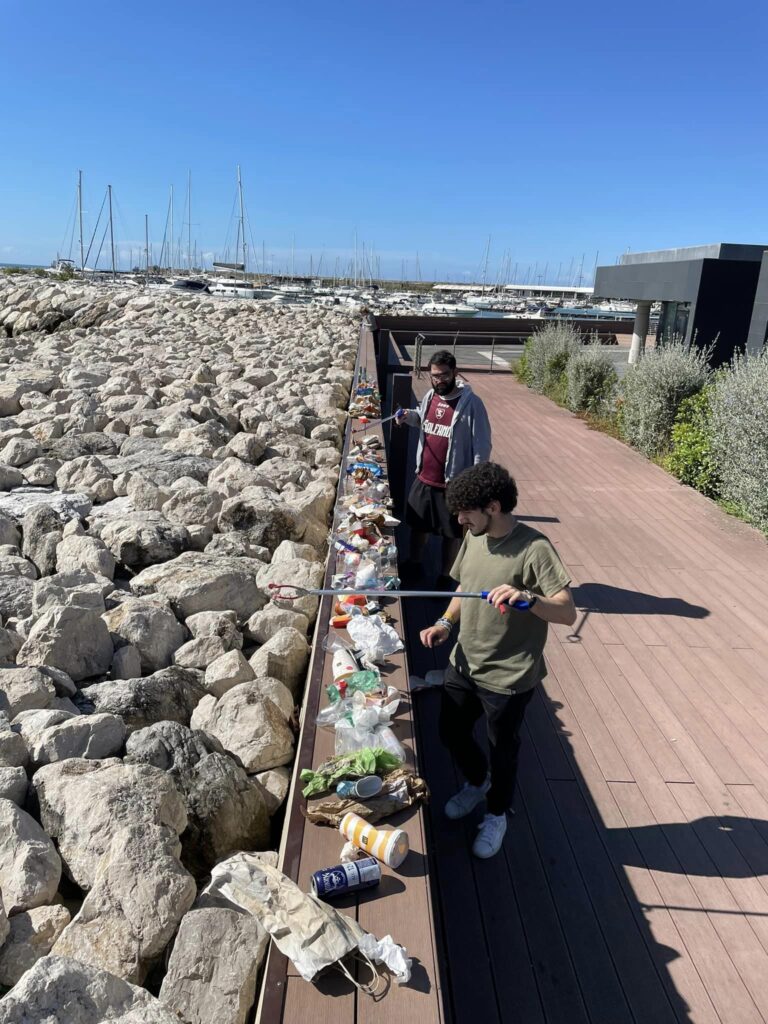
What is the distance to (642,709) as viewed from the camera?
14.0ft

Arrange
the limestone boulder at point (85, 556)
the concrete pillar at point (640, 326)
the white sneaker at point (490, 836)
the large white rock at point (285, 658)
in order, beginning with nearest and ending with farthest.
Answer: the white sneaker at point (490, 836)
the large white rock at point (285, 658)
the limestone boulder at point (85, 556)
the concrete pillar at point (640, 326)

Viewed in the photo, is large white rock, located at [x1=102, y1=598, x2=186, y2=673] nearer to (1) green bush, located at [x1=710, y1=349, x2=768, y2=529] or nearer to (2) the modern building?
(1) green bush, located at [x1=710, y1=349, x2=768, y2=529]

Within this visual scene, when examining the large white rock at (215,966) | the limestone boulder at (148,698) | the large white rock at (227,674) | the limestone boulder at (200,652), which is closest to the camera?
the large white rock at (215,966)

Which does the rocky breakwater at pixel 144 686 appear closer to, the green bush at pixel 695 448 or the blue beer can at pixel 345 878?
the blue beer can at pixel 345 878

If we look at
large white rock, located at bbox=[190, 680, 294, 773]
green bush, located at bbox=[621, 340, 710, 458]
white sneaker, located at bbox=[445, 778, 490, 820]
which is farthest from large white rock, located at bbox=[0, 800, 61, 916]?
green bush, located at bbox=[621, 340, 710, 458]

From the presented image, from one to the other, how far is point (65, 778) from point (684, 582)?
482 centimetres

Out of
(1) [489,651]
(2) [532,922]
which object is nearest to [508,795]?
(2) [532,922]

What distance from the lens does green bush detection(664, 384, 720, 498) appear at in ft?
27.3

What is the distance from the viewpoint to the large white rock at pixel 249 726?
3.10 m

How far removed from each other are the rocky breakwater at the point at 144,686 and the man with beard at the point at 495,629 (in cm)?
78

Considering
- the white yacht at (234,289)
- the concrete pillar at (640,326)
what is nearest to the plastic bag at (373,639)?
the concrete pillar at (640,326)

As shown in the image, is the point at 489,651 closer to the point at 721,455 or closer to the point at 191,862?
the point at 191,862

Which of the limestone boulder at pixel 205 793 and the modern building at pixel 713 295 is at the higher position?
the modern building at pixel 713 295

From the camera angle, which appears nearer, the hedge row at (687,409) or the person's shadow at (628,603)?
the person's shadow at (628,603)
